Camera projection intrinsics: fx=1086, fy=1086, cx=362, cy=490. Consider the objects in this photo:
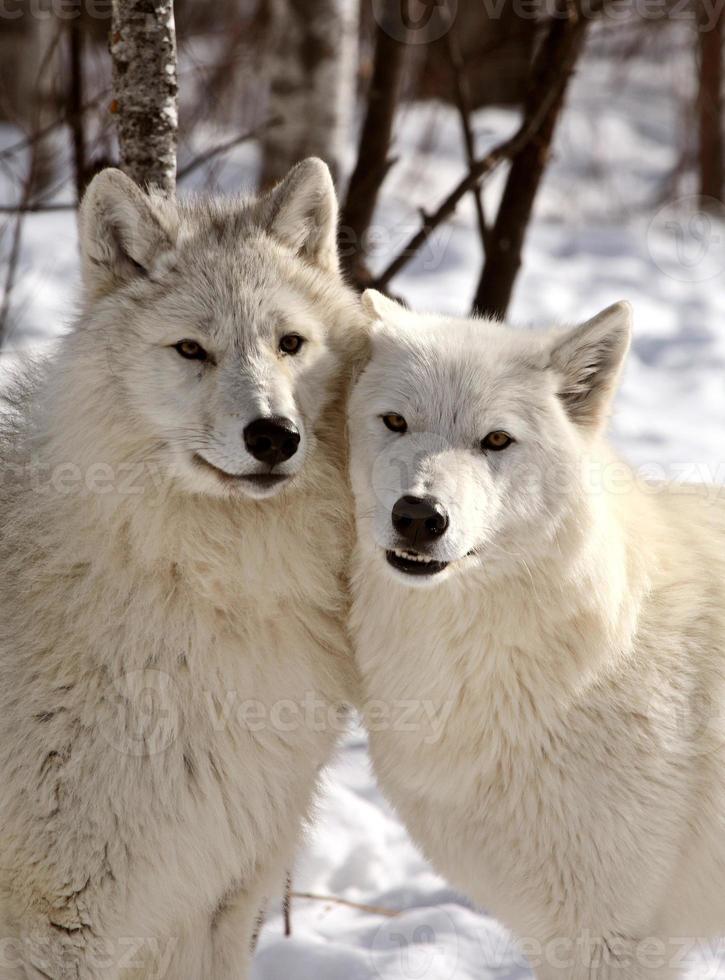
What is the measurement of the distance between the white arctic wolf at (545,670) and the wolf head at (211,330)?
0.80 feet

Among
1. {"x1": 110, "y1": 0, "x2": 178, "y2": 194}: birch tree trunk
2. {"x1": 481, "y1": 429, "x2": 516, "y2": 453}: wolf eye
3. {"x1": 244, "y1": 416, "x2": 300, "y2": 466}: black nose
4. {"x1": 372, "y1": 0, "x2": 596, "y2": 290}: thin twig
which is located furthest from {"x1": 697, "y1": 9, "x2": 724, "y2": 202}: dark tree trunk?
{"x1": 244, "y1": 416, "x2": 300, "y2": 466}: black nose

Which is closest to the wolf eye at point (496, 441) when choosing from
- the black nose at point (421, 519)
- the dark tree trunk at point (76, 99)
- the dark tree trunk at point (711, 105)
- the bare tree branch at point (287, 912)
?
the black nose at point (421, 519)

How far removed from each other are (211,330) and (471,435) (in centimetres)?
77

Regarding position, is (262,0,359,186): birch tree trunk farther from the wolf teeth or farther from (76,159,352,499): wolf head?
the wolf teeth

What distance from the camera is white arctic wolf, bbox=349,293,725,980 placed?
3.02 m

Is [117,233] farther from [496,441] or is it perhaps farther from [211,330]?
[496,441]

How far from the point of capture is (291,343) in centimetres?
310

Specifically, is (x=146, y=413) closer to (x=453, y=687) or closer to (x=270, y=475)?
(x=270, y=475)

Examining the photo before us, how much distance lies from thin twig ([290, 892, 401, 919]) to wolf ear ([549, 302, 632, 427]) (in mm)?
2237

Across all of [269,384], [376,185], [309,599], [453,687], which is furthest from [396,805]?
[376,185]

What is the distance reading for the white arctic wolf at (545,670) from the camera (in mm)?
3023

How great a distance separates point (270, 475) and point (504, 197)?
122 inches

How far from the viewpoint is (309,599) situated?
3.21 m

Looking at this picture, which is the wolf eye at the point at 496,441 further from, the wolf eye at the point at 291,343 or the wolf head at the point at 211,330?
the wolf eye at the point at 291,343
